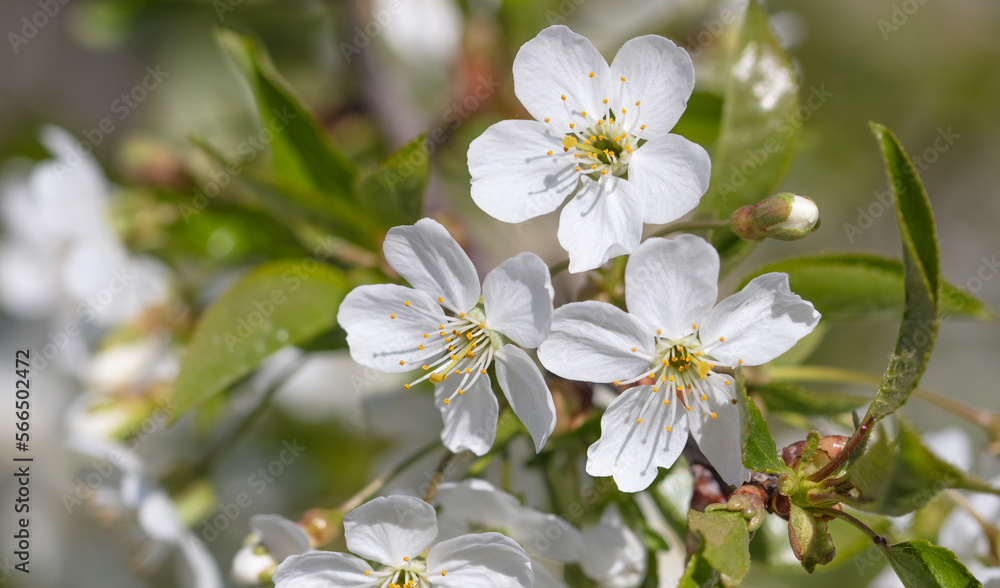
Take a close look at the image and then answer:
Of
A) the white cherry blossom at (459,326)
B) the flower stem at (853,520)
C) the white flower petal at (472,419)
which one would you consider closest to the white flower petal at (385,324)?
the white cherry blossom at (459,326)

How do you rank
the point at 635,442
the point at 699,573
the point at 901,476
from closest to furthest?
the point at 901,476 < the point at 699,573 < the point at 635,442

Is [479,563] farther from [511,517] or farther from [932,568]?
[932,568]

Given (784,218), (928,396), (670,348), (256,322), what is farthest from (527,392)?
(928,396)

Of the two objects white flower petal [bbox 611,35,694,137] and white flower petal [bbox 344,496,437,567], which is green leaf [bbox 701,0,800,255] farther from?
white flower petal [bbox 344,496,437,567]

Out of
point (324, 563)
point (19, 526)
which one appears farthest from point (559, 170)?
point (19, 526)

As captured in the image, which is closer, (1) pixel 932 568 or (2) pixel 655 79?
(1) pixel 932 568

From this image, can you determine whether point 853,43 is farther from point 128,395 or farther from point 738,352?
point 128,395

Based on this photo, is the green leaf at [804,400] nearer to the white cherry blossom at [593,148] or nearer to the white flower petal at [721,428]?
the white flower petal at [721,428]
